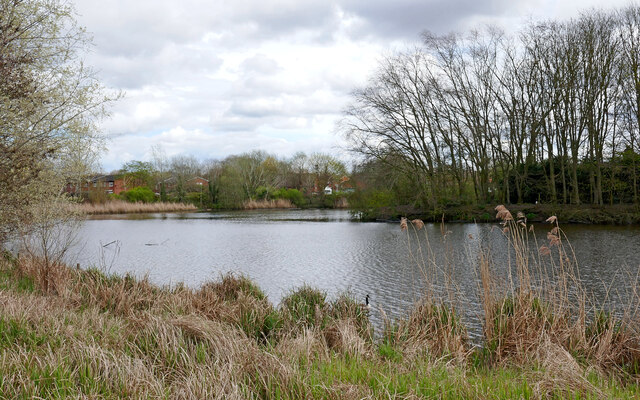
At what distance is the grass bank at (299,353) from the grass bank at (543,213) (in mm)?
17172

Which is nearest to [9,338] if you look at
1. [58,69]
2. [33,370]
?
[33,370]

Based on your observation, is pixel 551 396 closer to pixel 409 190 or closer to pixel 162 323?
pixel 162 323

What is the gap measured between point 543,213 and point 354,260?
16.1 metres

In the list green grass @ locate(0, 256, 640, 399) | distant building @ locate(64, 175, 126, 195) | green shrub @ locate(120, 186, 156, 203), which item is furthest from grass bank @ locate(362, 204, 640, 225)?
green shrub @ locate(120, 186, 156, 203)

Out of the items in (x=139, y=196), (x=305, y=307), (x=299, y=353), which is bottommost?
(x=305, y=307)

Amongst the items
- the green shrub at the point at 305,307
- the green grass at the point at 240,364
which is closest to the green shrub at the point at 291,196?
the green shrub at the point at 305,307

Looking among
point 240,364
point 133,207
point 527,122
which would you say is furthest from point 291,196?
point 240,364

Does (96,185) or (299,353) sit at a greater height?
(96,185)

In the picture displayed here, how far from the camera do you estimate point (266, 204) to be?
195 ft

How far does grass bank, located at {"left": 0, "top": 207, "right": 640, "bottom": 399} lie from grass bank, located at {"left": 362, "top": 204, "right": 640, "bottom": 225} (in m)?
17.2

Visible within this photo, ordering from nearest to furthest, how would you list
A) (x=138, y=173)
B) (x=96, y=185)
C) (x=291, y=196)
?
(x=96, y=185)
(x=291, y=196)
(x=138, y=173)

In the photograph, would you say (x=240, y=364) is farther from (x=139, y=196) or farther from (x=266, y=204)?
(x=139, y=196)

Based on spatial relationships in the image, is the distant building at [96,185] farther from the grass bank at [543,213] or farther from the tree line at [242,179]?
the grass bank at [543,213]

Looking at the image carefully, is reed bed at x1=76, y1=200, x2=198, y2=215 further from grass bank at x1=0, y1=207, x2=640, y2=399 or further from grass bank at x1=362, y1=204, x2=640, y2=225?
grass bank at x1=0, y1=207, x2=640, y2=399
